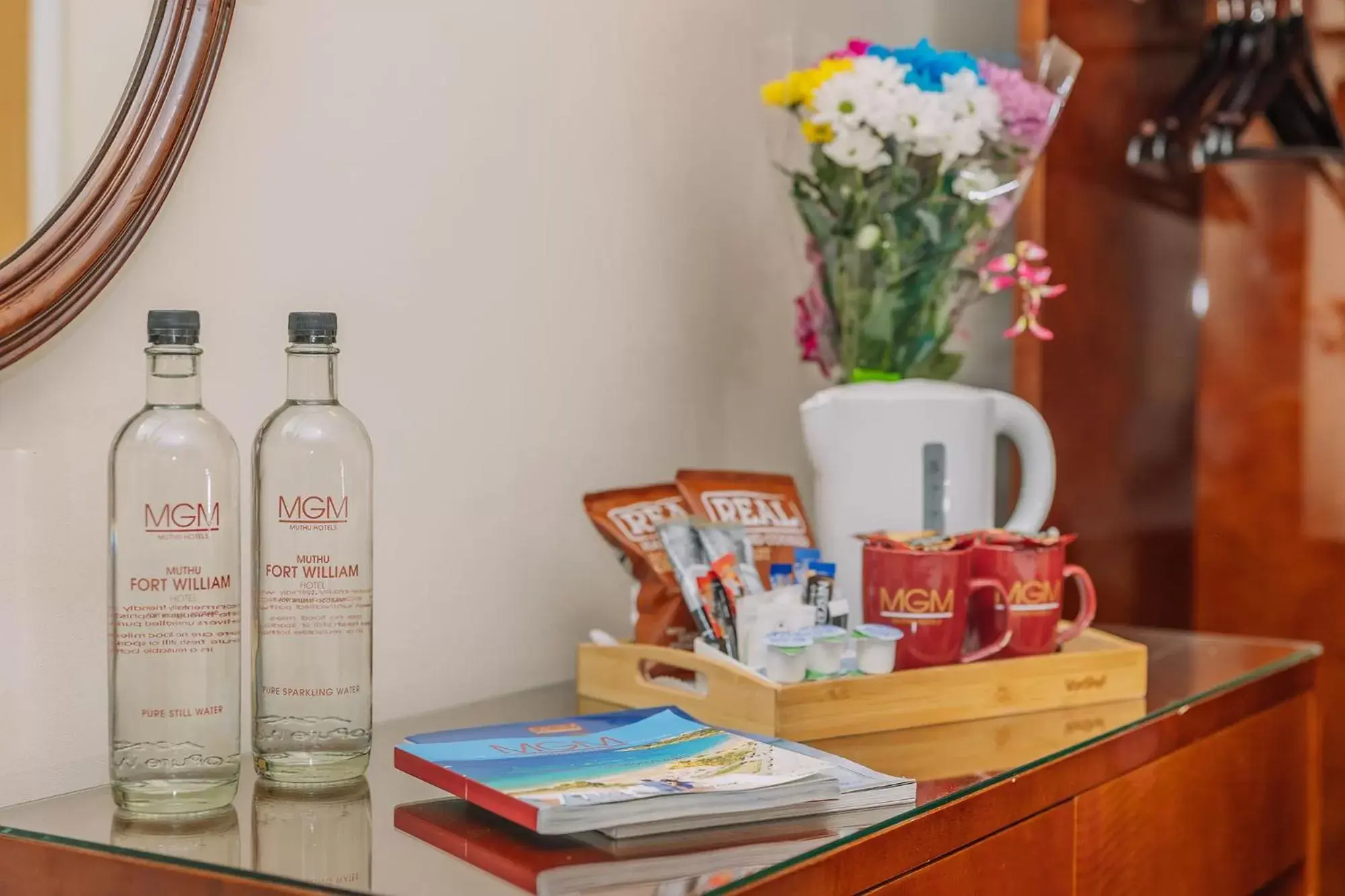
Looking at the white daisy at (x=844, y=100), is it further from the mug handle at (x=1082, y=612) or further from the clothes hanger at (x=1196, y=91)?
the clothes hanger at (x=1196, y=91)

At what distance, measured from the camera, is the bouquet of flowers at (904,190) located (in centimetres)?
139

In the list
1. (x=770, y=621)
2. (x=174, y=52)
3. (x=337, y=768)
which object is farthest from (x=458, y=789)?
(x=174, y=52)

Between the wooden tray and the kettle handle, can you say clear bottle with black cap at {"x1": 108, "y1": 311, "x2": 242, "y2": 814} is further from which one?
the kettle handle

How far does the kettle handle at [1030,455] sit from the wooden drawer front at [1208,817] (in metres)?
0.29

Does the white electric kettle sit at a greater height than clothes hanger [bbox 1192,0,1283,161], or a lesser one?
lesser

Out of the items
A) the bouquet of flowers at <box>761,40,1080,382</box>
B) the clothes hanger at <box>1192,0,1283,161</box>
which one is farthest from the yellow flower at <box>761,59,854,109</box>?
the clothes hanger at <box>1192,0,1283,161</box>

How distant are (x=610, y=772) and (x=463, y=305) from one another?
1.87 ft

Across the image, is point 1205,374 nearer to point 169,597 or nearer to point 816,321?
point 816,321

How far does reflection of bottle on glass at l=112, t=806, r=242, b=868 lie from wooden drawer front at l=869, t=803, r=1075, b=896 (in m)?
0.37

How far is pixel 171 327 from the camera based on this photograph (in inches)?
34.0

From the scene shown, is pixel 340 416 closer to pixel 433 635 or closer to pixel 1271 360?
pixel 433 635

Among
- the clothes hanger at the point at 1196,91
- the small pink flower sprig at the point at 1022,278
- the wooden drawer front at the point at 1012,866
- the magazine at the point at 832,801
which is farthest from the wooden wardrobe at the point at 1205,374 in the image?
the magazine at the point at 832,801

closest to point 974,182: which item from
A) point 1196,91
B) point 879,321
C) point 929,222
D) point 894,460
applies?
point 929,222

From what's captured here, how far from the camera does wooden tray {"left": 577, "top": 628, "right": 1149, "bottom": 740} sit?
113 centimetres
